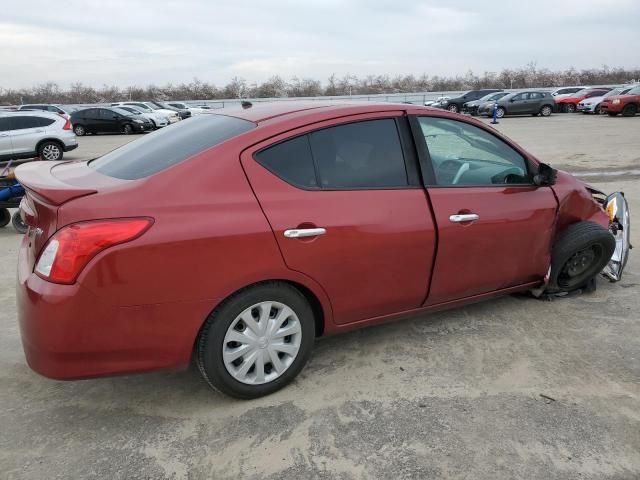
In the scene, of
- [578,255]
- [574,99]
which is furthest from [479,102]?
[578,255]

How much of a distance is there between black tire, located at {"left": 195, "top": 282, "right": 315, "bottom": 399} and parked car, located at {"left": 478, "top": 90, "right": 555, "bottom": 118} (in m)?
31.0

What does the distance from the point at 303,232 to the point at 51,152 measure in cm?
1533

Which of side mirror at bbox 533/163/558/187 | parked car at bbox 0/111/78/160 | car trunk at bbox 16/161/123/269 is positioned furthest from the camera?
parked car at bbox 0/111/78/160

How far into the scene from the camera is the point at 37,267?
2516 mm

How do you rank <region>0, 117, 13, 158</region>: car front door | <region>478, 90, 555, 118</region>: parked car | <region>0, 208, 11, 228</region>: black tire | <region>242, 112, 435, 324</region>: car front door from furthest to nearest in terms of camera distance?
<region>478, 90, 555, 118</region>: parked car, <region>0, 117, 13, 158</region>: car front door, <region>0, 208, 11, 228</region>: black tire, <region>242, 112, 435, 324</region>: car front door

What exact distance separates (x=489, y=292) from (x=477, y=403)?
1.05 meters

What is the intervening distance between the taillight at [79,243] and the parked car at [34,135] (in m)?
14.9

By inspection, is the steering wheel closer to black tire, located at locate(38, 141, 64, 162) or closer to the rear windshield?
the rear windshield

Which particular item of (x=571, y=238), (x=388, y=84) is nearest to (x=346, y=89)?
(x=388, y=84)

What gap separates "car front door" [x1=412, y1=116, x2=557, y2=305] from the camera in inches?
131

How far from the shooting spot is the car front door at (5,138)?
49.4 feet

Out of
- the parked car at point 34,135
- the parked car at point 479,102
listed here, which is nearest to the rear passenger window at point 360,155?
the parked car at point 34,135

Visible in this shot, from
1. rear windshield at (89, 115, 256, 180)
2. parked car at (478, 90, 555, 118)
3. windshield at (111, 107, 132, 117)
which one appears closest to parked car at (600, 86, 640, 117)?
parked car at (478, 90, 555, 118)

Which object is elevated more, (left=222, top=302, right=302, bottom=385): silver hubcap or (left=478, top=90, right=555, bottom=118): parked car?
(left=478, top=90, right=555, bottom=118): parked car
